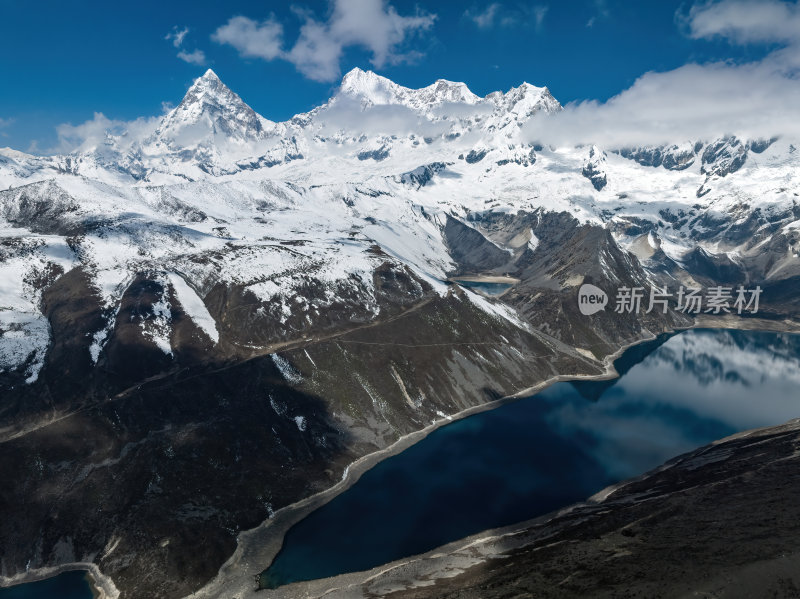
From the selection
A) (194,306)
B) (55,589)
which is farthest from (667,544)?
(194,306)

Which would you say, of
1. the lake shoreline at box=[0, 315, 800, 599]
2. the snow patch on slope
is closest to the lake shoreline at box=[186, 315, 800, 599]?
the lake shoreline at box=[0, 315, 800, 599]

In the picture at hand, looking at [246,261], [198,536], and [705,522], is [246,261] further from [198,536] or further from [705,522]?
[705,522]

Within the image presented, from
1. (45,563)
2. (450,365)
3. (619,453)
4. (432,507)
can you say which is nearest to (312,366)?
(450,365)

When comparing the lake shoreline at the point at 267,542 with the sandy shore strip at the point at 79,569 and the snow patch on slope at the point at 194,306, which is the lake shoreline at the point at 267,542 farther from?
the snow patch on slope at the point at 194,306

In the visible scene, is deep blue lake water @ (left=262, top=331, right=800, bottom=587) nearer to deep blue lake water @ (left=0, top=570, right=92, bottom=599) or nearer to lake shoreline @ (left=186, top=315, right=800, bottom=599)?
lake shoreline @ (left=186, top=315, right=800, bottom=599)

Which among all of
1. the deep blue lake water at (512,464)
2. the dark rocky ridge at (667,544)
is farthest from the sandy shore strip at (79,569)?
the dark rocky ridge at (667,544)
